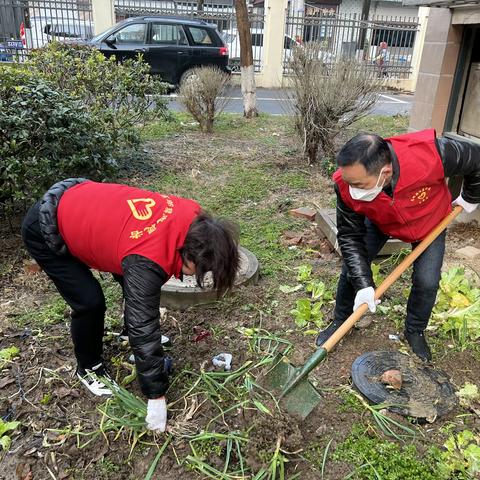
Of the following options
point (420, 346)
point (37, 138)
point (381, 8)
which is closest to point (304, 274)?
point (420, 346)

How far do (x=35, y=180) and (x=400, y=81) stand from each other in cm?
1558

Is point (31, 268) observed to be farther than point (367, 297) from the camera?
Yes

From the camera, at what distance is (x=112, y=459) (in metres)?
2.20

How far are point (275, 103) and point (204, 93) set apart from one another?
4.83 metres

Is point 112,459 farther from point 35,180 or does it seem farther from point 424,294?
point 35,180

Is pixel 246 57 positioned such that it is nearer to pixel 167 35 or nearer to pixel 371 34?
pixel 167 35

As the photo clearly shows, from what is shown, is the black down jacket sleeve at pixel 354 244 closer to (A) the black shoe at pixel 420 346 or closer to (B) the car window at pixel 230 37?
(A) the black shoe at pixel 420 346

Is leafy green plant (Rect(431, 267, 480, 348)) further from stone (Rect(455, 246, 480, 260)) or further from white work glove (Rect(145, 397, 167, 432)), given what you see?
white work glove (Rect(145, 397, 167, 432))

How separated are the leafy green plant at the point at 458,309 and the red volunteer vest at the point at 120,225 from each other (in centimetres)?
190

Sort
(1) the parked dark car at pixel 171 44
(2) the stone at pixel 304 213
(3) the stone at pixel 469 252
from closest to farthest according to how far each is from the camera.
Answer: (3) the stone at pixel 469 252 → (2) the stone at pixel 304 213 → (1) the parked dark car at pixel 171 44

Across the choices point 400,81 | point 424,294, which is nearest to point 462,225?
point 424,294

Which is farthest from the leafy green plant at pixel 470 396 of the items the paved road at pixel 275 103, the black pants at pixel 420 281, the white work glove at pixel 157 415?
the paved road at pixel 275 103

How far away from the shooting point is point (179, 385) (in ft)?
8.40

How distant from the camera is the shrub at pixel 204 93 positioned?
7.70 metres
